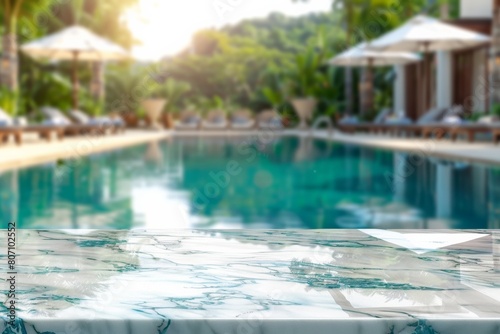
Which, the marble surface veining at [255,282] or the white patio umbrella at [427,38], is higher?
the white patio umbrella at [427,38]

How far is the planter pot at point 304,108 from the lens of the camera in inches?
1276

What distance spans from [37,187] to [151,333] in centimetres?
865

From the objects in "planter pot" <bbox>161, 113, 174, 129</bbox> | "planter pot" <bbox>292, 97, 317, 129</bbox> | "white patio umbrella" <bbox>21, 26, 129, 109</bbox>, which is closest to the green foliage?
"white patio umbrella" <bbox>21, 26, 129, 109</bbox>

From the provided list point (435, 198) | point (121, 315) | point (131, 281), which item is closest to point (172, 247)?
point (131, 281)

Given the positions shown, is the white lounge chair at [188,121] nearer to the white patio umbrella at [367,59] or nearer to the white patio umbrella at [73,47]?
the white patio umbrella at [367,59]

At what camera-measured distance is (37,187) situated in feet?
34.5

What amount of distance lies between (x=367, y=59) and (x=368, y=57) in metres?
0.66

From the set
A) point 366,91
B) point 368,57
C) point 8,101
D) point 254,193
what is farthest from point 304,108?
point 254,193

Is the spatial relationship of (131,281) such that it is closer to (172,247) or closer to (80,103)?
(172,247)

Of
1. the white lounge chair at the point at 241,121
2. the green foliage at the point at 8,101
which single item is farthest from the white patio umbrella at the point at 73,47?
the white lounge chair at the point at 241,121

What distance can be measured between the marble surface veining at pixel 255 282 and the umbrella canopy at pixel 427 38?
17700mm

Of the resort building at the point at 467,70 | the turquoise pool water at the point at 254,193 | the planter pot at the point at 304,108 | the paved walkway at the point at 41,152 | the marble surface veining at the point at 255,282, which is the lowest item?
the turquoise pool water at the point at 254,193

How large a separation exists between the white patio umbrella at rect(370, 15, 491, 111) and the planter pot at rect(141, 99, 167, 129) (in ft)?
41.3

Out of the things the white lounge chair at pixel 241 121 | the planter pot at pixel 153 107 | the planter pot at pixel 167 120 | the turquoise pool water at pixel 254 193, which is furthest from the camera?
the white lounge chair at pixel 241 121
